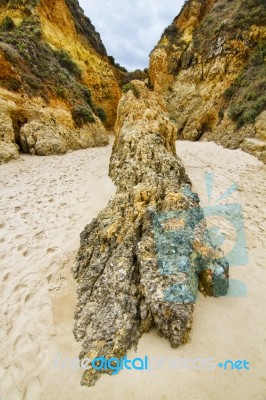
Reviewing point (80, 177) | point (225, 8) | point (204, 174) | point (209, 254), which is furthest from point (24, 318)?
point (225, 8)

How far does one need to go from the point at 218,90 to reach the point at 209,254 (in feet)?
56.6

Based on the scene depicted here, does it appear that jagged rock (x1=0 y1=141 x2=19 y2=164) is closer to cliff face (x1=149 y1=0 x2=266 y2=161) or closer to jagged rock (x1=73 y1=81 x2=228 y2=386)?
jagged rock (x1=73 y1=81 x2=228 y2=386)

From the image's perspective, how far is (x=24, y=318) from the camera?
9.00 ft

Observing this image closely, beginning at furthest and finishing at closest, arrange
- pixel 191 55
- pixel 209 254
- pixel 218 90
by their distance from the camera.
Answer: pixel 191 55 < pixel 218 90 < pixel 209 254

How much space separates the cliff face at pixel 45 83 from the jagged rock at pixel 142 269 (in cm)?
693

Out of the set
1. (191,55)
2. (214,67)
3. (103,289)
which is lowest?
(103,289)

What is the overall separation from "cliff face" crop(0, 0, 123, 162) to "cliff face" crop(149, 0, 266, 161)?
6.83 metres

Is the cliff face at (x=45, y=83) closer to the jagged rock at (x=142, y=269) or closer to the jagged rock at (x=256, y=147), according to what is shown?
the jagged rock at (x=142, y=269)

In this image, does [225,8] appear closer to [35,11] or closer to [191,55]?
[191,55]

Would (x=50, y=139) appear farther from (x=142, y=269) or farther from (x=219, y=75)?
(x=219, y=75)

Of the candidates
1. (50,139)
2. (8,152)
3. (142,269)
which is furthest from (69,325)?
(50,139)

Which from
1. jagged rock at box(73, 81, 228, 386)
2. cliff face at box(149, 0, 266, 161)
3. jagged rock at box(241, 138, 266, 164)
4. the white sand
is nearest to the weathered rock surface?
the white sand

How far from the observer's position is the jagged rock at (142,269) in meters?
2.36

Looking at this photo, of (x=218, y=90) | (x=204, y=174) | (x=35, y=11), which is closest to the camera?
(x=204, y=174)
